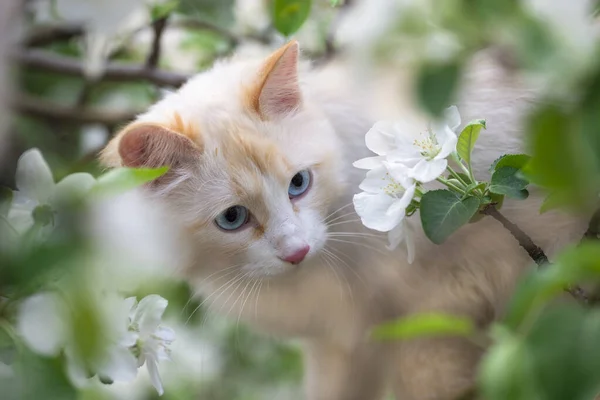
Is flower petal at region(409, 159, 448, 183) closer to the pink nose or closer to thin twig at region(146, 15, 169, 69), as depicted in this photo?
the pink nose

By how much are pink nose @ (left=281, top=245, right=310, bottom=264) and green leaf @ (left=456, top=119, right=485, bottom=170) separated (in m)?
0.24

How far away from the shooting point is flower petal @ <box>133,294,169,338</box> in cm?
71

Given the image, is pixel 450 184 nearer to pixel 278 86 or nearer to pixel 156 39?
pixel 278 86

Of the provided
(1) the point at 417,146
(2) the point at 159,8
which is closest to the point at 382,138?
(1) the point at 417,146

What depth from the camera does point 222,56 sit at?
1.30 m

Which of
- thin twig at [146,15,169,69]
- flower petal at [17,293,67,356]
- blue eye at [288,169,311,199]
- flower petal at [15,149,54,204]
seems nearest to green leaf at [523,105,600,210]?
flower petal at [17,293,67,356]

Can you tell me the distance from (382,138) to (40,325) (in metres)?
0.39

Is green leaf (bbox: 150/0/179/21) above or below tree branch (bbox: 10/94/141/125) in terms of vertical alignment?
above

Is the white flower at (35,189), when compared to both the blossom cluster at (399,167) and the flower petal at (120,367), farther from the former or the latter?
the blossom cluster at (399,167)

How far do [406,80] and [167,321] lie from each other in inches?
38.1

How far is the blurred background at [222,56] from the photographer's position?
277mm

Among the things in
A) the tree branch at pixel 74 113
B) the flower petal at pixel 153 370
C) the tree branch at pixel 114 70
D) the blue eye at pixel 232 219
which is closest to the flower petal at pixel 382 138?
the blue eye at pixel 232 219

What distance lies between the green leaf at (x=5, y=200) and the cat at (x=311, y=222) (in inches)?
6.6

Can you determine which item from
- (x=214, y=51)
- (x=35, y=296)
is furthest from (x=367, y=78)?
(x=214, y=51)
